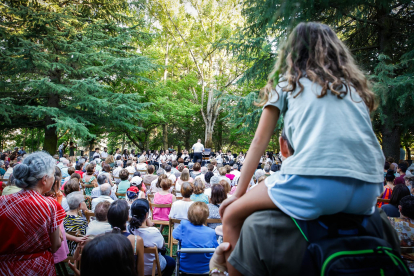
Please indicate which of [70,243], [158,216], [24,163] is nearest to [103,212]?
[70,243]

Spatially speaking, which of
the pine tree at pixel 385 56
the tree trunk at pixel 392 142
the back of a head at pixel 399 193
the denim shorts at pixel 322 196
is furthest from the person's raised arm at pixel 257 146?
the tree trunk at pixel 392 142

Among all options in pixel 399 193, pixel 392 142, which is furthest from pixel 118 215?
pixel 392 142

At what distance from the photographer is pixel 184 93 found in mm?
24516

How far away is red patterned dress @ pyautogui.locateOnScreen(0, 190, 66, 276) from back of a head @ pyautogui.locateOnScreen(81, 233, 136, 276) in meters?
0.85

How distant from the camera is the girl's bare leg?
108 centimetres

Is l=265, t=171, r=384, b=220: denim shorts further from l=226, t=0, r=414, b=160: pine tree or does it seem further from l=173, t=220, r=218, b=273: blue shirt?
l=226, t=0, r=414, b=160: pine tree

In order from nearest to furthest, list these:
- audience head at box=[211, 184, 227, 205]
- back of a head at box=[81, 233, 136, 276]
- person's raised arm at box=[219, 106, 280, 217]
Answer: person's raised arm at box=[219, 106, 280, 217] → back of a head at box=[81, 233, 136, 276] → audience head at box=[211, 184, 227, 205]

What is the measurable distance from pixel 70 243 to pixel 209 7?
22822mm

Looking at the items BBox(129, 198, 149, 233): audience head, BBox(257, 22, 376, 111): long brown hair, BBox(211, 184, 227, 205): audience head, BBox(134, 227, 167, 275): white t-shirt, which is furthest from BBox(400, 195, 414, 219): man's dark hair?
BBox(129, 198, 149, 233): audience head

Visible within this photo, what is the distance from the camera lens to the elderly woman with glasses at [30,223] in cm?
192

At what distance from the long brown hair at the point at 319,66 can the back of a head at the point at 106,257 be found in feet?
3.94

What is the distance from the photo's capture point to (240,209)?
3.71ft

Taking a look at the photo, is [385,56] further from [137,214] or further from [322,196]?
[322,196]

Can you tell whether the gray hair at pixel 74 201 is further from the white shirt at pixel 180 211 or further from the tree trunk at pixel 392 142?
the tree trunk at pixel 392 142
